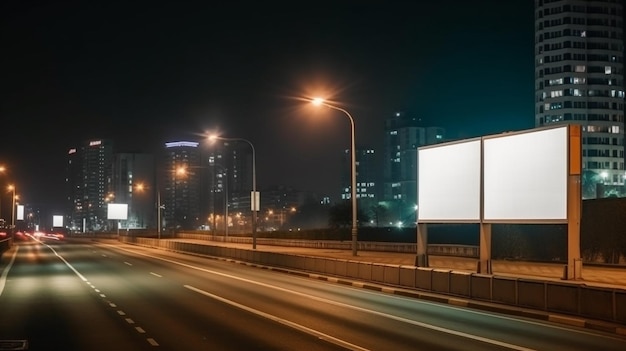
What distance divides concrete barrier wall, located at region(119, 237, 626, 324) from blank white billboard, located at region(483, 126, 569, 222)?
358 cm

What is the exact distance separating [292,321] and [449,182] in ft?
44.0

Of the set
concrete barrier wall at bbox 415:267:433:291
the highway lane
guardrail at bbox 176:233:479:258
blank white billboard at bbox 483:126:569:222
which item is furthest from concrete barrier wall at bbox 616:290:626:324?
guardrail at bbox 176:233:479:258

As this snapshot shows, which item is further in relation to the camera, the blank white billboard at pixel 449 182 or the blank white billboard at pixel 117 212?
the blank white billboard at pixel 117 212

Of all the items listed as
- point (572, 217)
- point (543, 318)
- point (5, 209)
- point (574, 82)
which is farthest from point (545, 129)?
point (5, 209)

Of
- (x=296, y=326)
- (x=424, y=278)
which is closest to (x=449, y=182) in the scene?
(x=424, y=278)

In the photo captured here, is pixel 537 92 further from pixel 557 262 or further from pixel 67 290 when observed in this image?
pixel 67 290

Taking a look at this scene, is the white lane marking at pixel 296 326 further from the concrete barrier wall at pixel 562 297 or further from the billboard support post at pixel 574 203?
the billboard support post at pixel 574 203

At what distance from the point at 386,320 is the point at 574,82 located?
139165mm

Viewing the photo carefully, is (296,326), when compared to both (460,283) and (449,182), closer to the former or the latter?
(460,283)

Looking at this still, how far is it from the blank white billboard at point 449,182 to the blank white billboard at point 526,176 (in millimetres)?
674

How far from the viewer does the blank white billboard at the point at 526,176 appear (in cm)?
2589

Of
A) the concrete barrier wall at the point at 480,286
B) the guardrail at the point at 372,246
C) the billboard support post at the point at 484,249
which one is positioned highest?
the billboard support post at the point at 484,249

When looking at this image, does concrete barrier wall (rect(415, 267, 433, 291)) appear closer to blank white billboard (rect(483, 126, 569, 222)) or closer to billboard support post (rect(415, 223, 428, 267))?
blank white billboard (rect(483, 126, 569, 222))

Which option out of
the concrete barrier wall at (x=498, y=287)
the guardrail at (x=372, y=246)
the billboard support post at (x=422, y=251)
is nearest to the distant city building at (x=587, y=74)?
the guardrail at (x=372, y=246)
